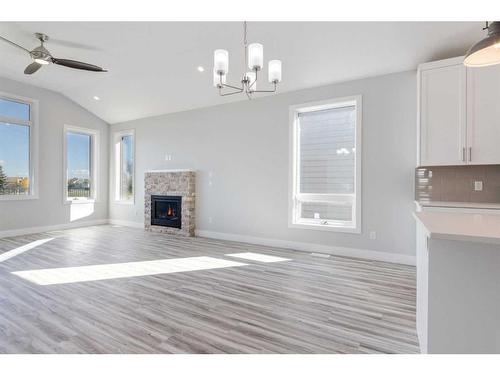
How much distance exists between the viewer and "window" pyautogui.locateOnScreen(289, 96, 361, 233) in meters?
4.57

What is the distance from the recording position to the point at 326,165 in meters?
4.84

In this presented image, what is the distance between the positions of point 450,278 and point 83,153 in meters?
8.29

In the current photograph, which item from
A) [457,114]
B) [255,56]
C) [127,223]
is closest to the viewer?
[255,56]

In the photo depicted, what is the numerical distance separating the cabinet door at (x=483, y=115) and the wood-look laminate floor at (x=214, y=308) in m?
1.72

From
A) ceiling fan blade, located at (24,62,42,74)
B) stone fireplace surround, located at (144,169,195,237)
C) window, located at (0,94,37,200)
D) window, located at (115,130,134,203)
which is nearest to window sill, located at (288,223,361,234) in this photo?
stone fireplace surround, located at (144,169,195,237)

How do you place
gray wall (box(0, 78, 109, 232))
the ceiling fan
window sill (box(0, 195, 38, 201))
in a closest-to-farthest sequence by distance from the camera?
the ceiling fan < window sill (box(0, 195, 38, 201)) < gray wall (box(0, 78, 109, 232))

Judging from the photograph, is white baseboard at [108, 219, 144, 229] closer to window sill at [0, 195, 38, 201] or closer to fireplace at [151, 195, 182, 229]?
fireplace at [151, 195, 182, 229]

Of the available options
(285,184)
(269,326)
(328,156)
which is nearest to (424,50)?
(328,156)

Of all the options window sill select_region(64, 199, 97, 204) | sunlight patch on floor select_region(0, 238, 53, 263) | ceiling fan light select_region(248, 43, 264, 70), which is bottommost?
sunlight patch on floor select_region(0, 238, 53, 263)

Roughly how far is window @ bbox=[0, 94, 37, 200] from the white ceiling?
750 mm

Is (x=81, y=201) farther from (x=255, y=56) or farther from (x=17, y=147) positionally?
(x=255, y=56)

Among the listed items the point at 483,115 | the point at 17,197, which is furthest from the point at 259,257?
the point at 17,197

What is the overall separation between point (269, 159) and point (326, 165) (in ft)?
3.49
